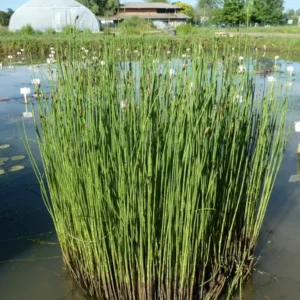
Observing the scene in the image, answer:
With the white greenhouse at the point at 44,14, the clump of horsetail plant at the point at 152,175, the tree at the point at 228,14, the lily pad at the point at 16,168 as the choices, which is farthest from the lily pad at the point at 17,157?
the white greenhouse at the point at 44,14

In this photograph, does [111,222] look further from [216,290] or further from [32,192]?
[32,192]

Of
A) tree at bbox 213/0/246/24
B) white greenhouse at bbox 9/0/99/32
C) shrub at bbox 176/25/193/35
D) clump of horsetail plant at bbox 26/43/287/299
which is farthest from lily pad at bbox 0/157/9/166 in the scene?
white greenhouse at bbox 9/0/99/32

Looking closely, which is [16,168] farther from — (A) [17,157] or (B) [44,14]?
(B) [44,14]

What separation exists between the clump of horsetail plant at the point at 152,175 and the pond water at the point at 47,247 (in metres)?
0.22

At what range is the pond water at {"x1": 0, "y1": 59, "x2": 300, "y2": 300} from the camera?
206 centimetres

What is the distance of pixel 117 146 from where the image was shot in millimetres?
1494

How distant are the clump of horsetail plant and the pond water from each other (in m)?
0.22

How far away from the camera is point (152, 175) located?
151 centimetres

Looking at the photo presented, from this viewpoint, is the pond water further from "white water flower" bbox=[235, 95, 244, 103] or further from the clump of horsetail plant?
"white water flower" bbox=[235, 95, 244, 103]

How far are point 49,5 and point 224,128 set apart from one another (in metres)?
17.6

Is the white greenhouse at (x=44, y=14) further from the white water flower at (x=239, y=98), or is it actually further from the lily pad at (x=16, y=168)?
the white water flower at (x=239, y=98)

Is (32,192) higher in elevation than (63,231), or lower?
lower

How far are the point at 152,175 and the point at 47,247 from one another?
116cm

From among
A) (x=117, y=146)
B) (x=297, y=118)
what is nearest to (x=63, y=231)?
(x=117, y=146)
